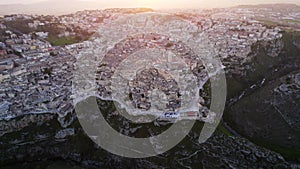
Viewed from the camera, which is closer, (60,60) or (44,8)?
(60,60)

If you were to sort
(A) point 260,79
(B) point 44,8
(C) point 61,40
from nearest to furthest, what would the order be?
(A) point 260,79
(C) point 61,40
(B) point 44,8

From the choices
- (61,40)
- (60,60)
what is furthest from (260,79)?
(61,40)

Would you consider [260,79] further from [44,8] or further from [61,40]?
[44,8]

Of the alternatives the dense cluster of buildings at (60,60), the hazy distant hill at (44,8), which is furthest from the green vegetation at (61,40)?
the hazy distant hill at (44,8)

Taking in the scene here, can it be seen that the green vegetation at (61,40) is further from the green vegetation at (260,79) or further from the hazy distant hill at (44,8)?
the hazy distant hill at (44,8)

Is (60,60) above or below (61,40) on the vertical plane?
below

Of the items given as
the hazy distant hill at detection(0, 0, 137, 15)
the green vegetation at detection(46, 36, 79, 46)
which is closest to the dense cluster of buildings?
the green vegetation at detection(46, 36, 79, 46)

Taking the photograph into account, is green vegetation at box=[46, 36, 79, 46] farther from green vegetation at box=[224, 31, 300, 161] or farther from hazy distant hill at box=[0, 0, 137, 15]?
hazy distant hill at box=[0, 0, 137, 15]

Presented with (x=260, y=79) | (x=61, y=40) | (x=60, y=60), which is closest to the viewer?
(x=260, y=79)
